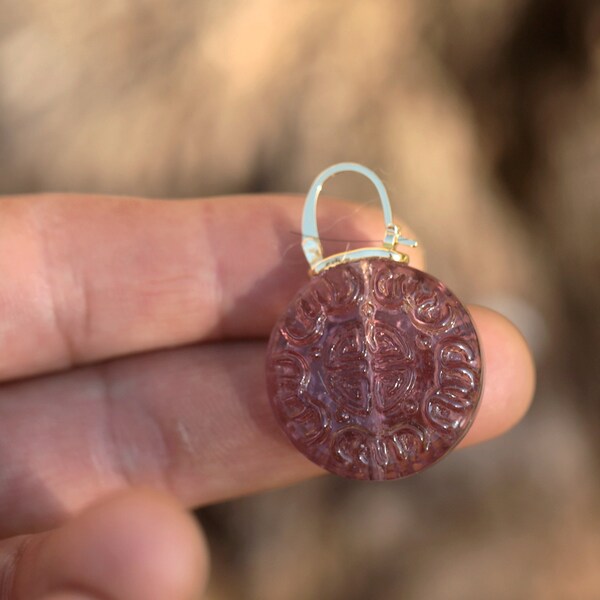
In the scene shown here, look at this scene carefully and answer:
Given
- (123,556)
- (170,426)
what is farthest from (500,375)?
(123,556)

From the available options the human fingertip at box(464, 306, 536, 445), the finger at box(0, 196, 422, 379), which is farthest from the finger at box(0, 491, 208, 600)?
the human fingertip at box(464, 306, 536, 445)

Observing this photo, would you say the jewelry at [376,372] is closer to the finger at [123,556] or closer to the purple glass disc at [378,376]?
the purple glass disc at [378,376]

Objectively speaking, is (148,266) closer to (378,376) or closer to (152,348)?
(152,348)

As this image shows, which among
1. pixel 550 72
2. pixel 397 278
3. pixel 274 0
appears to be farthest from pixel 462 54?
pixel 397 278

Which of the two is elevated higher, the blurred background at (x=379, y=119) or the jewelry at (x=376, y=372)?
the blurred background at (x=379, y=119)

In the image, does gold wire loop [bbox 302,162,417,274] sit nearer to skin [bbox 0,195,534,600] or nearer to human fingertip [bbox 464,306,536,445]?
skin [bbox 0,195,534,600]

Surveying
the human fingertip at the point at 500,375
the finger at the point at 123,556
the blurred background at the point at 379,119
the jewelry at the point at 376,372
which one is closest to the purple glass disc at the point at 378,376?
the jewelry at the point at 376,372
